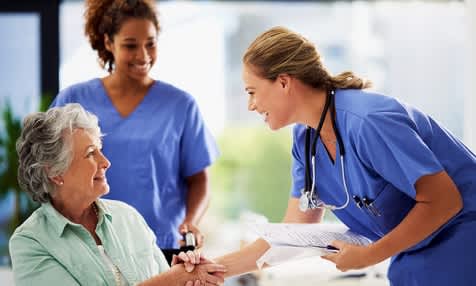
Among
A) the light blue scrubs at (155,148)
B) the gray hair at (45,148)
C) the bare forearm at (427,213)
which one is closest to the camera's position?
the bare forearm at (427,213)

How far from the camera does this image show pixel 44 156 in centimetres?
186

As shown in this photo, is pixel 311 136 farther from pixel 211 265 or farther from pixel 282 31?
pixel 211 265

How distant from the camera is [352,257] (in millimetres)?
1658

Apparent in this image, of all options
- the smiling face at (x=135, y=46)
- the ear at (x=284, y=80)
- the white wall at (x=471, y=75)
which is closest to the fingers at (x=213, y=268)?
the ear at (x=284, y=80)

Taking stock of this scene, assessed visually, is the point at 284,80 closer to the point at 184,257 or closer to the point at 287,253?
the point at 287,253

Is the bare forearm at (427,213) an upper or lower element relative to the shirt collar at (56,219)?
upper

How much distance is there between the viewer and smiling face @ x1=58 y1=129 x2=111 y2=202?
190 cm

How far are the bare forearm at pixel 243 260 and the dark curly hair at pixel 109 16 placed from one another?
33.7 inches

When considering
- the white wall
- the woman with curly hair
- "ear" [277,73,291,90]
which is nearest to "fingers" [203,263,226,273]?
the woman with curly hair

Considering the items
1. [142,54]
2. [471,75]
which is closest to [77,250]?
[142,54]

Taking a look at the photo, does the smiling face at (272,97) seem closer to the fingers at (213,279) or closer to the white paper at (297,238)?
the white paper at (297,238)

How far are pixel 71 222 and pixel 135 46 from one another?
74cm

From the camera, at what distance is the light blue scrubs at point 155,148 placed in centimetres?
235

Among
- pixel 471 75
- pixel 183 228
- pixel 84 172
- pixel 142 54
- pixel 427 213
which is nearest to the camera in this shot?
pixel 427 213
